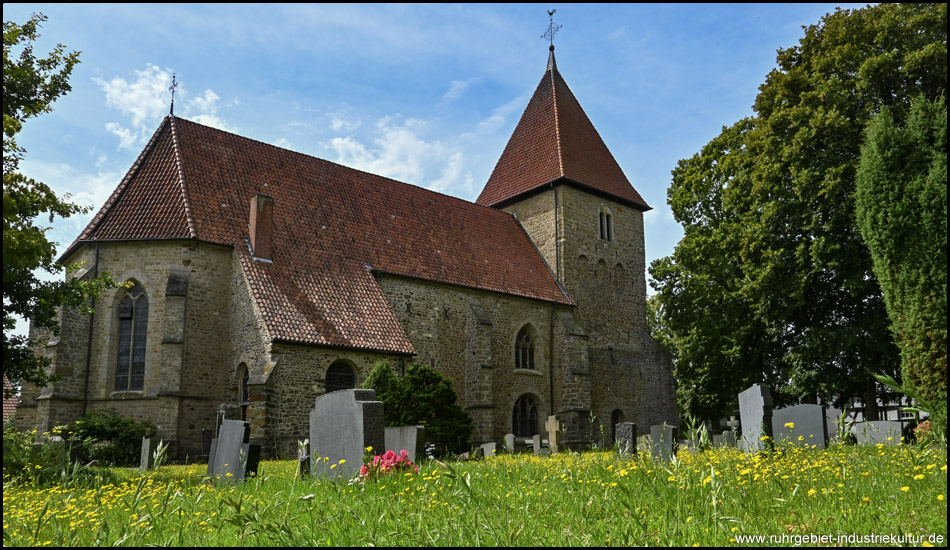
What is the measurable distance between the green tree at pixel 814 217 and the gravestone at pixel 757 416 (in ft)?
32.1

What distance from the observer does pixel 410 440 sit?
8.06 m

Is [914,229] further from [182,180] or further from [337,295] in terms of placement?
[182,180]

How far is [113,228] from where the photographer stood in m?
18.8

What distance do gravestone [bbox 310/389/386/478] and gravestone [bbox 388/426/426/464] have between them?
26 centimetres

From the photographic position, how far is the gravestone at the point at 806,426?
1066 cm

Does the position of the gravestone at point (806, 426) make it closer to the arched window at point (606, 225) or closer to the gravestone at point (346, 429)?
the gravestone at point (346, 429)

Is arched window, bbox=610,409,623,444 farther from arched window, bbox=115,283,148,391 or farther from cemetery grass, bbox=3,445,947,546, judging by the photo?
cemetery grass, bbox=3,445,947,546

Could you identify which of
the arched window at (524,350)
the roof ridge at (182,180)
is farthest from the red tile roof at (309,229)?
the arched window at (524,350)

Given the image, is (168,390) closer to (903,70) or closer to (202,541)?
(202,541)

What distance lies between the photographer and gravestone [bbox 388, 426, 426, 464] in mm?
7871

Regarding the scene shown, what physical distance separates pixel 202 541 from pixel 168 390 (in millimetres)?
14596

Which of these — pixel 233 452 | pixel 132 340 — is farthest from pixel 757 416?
pixel 132 340

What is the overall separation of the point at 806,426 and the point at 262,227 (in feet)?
47.9

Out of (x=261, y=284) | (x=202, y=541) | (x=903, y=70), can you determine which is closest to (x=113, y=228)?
(x=261, y=284)
